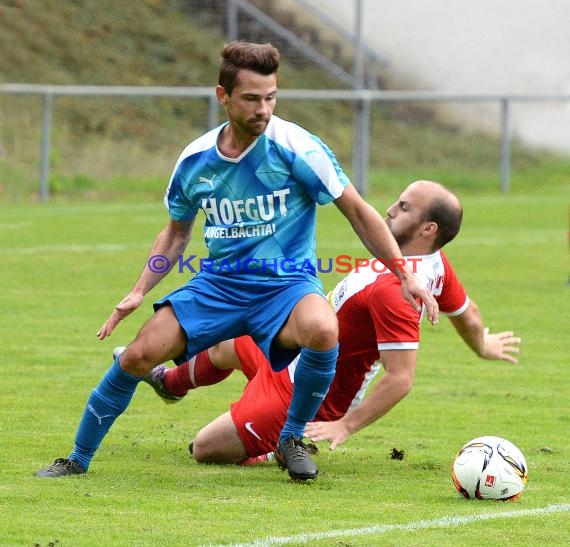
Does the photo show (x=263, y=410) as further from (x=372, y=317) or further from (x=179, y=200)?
(x=179, y=200)

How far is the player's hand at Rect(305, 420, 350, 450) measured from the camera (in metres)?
6.43

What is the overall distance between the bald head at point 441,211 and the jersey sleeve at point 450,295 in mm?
201

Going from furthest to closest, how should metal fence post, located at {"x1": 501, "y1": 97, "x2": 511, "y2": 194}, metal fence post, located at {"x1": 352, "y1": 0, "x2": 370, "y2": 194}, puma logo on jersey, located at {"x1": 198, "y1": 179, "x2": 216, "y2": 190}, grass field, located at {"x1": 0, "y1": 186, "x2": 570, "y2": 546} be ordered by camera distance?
metal fence post, located at {"x1": 501, "y1": 97, "x2": 511, "y2": 194}, metal fence post, located at {"x1": 352, "y1": 0, "x2": 370, "y2": 194}, puma logo on jersey, located at {"x1": 198, "y1": 179, "x2": 216, "y2": 190}, grass field, located at {"x1": 0, "y1": 186, "x2": 570, "y2": 546}

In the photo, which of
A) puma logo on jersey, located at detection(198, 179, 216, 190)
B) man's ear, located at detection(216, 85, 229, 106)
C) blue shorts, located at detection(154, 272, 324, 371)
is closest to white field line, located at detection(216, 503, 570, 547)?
Result: blue shorts, located at detection(154, 272, 324, 371)

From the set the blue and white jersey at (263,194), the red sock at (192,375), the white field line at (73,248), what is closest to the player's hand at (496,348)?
the blue and white jersey at (263,194)

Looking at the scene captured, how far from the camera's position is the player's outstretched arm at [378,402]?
647 cm

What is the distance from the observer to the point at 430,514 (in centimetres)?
568

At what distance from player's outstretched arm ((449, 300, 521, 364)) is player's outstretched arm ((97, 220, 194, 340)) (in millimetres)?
1508

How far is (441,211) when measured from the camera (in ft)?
22.4

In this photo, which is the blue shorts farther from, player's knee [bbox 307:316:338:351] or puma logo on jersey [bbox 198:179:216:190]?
puma logo on jersey [bbox 198:179:216:190]

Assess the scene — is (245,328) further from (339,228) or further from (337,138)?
(337,138)

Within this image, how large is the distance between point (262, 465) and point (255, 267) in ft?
3.83

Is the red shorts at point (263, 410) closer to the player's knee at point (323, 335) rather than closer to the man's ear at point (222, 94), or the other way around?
the player's knee at point (323, 335)

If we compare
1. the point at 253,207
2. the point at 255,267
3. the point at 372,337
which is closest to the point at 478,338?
the point at 372,337
